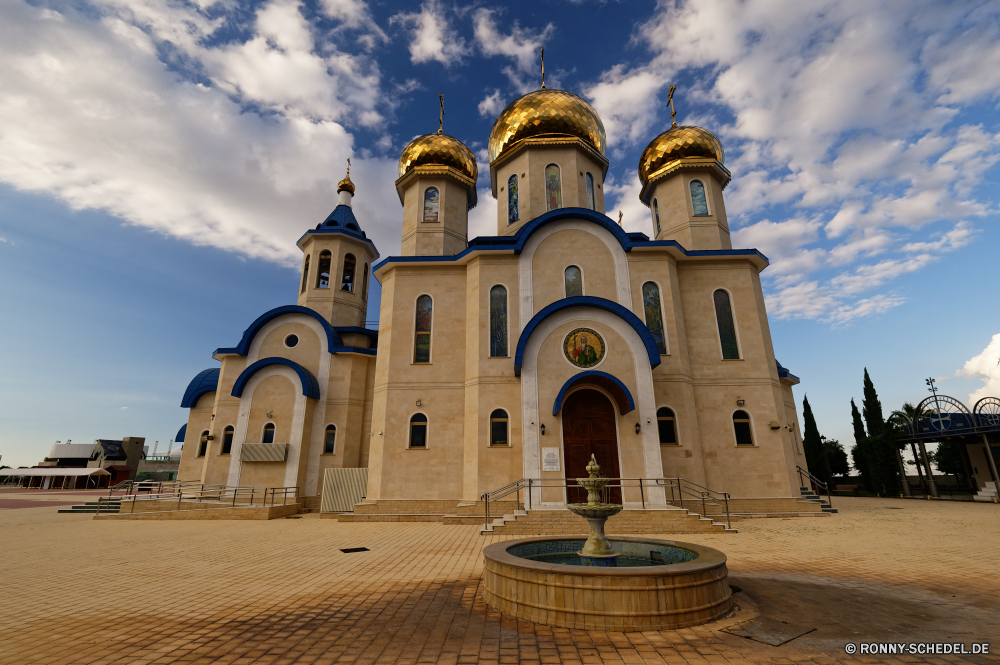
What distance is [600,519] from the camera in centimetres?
639

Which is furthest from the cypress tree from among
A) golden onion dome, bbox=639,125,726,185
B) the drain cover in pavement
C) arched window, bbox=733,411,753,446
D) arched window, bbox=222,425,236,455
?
arched window, bbox=222,425,236,455

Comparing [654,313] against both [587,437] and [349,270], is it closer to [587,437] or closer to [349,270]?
[587,437]

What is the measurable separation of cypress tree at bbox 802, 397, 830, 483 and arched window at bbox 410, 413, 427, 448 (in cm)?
2301

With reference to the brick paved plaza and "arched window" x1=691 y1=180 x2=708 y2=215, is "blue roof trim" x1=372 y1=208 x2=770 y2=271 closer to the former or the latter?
"arched window" x1=691 y1=180 x2=708 y2=215

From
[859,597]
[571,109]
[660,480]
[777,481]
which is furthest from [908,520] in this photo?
[571,109]

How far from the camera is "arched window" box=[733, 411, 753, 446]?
14.5 m

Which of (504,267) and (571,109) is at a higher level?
(571,109)

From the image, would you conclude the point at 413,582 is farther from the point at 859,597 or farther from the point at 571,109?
the point at 571,109

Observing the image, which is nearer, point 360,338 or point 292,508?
point 292,508

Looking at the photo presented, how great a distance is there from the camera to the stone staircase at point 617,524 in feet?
35.3

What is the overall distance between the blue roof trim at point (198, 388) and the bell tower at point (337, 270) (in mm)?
5905

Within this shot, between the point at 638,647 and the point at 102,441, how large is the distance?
55309 mm

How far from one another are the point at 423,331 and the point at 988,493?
864 inches

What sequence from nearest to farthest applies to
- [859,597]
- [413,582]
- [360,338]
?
[859,597]
[413,582]
[360,338]
